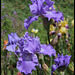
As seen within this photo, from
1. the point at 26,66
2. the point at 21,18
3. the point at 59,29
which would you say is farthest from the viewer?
the point at 21,18

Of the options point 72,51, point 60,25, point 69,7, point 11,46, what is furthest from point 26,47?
point 69,7

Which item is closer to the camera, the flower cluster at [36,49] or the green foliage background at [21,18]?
the flower cluster at [36,49]

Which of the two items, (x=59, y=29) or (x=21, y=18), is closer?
(x=59, y=29)

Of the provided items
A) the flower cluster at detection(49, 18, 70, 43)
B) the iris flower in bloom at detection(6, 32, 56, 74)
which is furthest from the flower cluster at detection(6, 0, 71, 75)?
the flower cluster at detection(49, 18, 70, 43)

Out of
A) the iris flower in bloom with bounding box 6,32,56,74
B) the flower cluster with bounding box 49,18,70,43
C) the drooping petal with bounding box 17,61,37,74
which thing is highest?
the flower cluster with bounding box 49,18,70,43

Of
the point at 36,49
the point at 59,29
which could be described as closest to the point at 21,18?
the point at 59,29

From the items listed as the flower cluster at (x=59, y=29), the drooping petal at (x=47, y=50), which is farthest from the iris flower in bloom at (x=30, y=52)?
the flower cluster at (x=59, y=29)

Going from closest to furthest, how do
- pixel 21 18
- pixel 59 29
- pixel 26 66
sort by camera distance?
pixel 26 66, pixel 59 29, pixel 21 18

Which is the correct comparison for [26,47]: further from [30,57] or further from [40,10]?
[40,10]

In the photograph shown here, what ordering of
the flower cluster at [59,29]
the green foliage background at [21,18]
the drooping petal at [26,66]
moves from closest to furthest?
the drooping petal at [26,66] < the flower cluster at [59,29] < the green foliage background at [21,18]

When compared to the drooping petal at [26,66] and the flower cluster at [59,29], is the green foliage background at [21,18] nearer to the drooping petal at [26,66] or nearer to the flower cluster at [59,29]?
the flower cluster at [59,29]

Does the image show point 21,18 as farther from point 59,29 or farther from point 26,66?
point 26,66

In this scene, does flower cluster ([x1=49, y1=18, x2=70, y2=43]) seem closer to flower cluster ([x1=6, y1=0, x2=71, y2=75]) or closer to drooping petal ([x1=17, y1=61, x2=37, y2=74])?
flower cluster ([x1=6, y1=0, x2=71, y2=75])

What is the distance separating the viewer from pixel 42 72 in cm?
66
